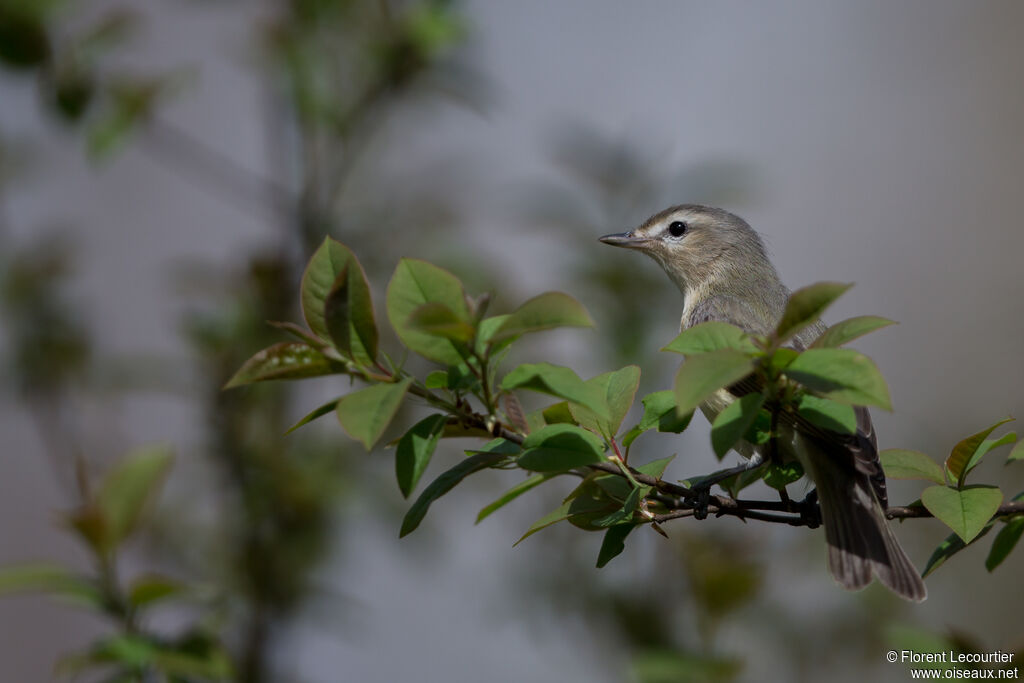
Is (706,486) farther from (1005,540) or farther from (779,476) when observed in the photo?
(1005,540)

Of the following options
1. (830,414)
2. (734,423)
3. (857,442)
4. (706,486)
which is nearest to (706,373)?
(734,423)

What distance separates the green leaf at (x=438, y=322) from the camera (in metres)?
1.04

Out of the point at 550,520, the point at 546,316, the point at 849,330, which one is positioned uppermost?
the point at 546,316

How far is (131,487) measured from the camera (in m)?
1.74

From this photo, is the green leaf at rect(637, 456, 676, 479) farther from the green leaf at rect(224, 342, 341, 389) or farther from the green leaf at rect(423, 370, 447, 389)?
the green leaf at rect(224, 342, 341, 389)

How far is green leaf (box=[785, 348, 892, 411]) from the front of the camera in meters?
1.05

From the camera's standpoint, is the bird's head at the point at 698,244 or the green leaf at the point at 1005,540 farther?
the bird's head at the point at 698,244

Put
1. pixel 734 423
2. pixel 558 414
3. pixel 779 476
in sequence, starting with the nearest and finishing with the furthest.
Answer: pixel 734 423 < pixel 558 414 < pixel 779 476

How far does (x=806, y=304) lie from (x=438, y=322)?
16.4 inches

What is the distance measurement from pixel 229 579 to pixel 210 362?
2.18 ft

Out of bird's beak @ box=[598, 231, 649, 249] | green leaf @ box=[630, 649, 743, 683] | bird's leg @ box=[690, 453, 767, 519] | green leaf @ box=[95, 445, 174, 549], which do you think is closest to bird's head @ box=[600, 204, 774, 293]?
bird's beak @ box=[598, 231, 649, 249]

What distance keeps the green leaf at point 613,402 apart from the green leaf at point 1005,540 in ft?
1.80

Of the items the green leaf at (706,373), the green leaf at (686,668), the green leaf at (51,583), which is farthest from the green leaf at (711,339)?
the green leaf at (51,583)

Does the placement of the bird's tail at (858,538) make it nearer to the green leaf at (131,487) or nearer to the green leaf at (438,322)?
the green leaf at (438,322)
